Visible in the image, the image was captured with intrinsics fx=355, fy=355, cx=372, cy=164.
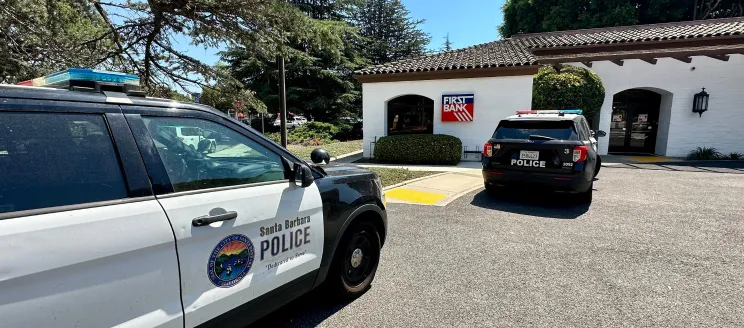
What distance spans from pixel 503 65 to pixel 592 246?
25.8 feet

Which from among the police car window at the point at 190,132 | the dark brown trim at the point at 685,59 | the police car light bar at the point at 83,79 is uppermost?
the dark brown trim at the point at 685,59

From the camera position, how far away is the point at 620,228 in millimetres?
4875

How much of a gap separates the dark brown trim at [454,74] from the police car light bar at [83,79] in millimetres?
10726

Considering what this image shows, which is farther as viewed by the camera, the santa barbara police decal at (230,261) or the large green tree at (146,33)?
the large green tree at (146,33)

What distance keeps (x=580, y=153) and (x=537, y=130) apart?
0.78 meters

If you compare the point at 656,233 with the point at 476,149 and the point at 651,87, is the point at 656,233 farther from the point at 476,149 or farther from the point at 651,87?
the point at 651,87

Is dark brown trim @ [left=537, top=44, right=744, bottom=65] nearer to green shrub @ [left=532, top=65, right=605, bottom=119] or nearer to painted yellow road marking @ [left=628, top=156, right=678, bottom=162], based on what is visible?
green shrub @ [left=532, top=65, right=605, bottom=119]

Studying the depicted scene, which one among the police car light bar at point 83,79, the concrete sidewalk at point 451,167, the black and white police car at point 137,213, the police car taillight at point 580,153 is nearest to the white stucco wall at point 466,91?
the concrete sidewalk at point 451,167

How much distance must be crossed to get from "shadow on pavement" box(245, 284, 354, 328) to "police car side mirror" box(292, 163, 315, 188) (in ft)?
3.40

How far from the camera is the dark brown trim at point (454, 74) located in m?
10.8

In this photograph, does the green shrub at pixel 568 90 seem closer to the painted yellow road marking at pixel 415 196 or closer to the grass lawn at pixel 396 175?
the grass lawn at pixel 396 175

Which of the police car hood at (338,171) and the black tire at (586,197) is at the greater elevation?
the police car hood at (338,171)

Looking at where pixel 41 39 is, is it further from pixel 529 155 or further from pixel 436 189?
pixel 529 155

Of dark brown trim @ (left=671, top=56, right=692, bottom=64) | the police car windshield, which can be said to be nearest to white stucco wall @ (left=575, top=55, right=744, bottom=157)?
dark brown trim @ (left=671, top=56, right=692, bottom=64)
